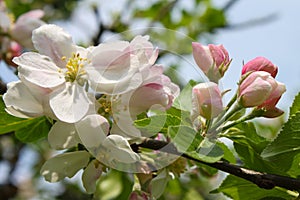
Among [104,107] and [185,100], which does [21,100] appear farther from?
[185,100]

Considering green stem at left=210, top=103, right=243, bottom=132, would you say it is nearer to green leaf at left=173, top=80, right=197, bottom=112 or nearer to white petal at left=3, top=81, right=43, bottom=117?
green leaf at left=173, top=80, right=197, bottom=112

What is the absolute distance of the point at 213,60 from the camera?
1.09 meters

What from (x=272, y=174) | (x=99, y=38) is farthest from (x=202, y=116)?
(x=99, y=38)

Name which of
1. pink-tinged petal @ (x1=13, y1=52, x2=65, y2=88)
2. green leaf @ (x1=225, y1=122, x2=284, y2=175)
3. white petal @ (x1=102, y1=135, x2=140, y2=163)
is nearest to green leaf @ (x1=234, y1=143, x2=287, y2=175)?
green leaf @ (x1=225, y1=122, x2=284, y2=175)

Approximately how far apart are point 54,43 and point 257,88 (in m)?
0.40

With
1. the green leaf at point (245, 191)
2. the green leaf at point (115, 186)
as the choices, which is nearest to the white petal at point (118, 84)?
the green leaf at point (245, 191)

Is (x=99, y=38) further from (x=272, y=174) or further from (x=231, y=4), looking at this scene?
(x=272, y=174)

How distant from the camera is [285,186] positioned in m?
0.97

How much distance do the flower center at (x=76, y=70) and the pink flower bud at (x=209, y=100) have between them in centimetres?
22

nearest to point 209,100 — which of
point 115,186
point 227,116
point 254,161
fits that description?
point 227,116

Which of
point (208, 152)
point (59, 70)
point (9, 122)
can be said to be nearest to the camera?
point (208, 152)

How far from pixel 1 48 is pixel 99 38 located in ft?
2.65

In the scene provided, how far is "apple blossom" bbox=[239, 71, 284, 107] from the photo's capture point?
1007 mm

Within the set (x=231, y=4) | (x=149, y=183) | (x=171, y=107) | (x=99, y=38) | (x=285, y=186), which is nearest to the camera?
(x=285, y=186)
